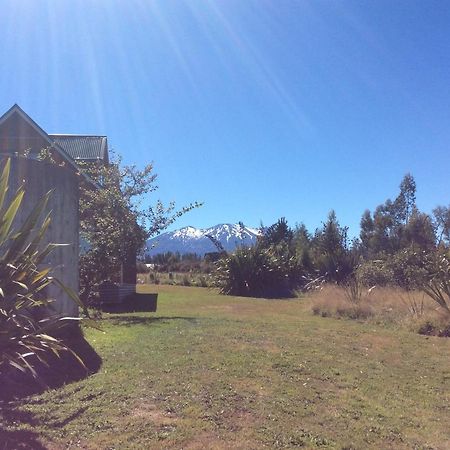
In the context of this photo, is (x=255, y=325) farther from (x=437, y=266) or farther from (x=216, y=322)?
(x=437, y=266)

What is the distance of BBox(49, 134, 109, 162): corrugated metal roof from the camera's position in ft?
82.9

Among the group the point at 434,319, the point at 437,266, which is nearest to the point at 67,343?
the point at 434,319

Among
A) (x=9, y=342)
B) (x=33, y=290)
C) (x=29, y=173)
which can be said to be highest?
(x=29, y=173)

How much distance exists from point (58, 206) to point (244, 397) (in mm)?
4172

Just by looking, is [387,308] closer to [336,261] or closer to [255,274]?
[336,261]

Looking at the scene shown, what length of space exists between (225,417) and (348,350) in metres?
4.29

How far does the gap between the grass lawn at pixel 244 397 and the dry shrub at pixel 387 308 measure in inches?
87.0

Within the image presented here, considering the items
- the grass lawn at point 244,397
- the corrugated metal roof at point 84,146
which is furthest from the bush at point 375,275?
the corrugated metal roof at point 84,146

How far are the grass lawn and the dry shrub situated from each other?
2210mm

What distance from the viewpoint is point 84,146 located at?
2622 centimetres

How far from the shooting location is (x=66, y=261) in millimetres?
8219

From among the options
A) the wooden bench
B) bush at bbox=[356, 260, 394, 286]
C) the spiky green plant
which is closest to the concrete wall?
the spiky green plant

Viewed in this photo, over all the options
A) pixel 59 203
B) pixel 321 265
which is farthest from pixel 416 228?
pixel 59 203

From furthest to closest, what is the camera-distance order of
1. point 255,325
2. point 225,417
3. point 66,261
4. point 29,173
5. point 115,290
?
1. point 115,290
2. point 255,325
3. point 66,261
4. point 29,173
5. point 225,417
